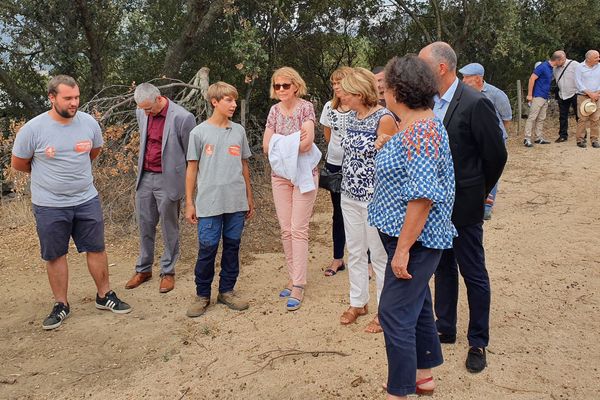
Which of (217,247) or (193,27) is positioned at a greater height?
(193,27)

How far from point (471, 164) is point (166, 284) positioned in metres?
2.99

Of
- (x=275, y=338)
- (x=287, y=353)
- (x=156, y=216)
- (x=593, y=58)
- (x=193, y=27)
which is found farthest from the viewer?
(x=593, y=58)

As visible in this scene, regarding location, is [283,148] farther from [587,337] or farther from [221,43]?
[221,43]

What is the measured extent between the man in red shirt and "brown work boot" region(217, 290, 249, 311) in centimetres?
66

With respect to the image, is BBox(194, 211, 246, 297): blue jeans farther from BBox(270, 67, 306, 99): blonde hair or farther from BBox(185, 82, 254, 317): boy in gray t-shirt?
BBox(270, 67, 306, 99): blonde hair

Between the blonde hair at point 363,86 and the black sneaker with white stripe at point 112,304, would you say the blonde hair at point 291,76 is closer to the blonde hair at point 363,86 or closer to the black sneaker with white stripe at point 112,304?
the blonde hair at point 363,86

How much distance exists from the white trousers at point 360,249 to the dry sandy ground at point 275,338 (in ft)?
0.82

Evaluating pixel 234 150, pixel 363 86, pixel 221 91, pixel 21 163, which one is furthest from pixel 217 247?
pixel 363 86

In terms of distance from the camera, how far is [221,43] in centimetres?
1130

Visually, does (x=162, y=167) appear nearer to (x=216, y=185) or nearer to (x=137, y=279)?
(x=216, y=185)

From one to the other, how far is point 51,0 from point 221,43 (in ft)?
10.4

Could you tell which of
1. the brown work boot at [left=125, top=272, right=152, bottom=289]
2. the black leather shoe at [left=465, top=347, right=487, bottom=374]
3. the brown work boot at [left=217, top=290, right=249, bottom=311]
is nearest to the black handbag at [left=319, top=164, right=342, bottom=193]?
the brown work boot at [left=217, top=290, right=249, bottom=311]

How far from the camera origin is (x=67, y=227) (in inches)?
170

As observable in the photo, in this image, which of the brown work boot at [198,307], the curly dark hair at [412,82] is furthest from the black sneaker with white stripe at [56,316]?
the curly dark hair at [412,82]
